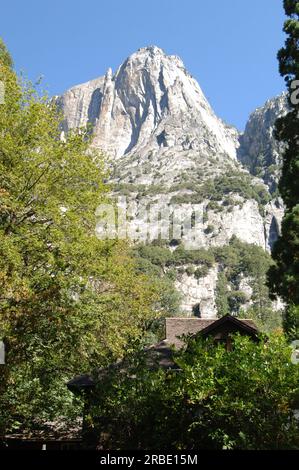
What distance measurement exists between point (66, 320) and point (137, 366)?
3328 millimetres

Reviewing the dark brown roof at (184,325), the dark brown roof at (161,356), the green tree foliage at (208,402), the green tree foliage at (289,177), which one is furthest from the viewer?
the dark brown roof at (184,325)

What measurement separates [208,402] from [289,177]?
12.6 meters

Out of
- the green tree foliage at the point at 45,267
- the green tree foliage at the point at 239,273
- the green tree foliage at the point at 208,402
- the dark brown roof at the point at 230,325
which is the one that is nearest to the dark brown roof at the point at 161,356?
Answer: the green tree foliage at the point at 45,267

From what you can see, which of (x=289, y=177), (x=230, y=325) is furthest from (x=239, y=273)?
(x=289, y=177)

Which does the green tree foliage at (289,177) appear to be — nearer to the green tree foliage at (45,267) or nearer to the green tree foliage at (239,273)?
the green tree foliage at (45,267)

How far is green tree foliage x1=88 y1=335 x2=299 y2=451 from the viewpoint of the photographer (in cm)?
970

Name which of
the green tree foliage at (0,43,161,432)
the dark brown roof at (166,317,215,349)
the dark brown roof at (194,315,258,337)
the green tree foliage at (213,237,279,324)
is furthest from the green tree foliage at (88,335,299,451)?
the green tree foliage at (213,237,279,324)

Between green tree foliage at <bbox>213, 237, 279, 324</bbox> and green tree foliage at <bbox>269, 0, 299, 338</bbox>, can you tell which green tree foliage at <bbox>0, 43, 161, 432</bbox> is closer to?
green tree foliage at <bbox>269, 0, 299, 338</bbox>

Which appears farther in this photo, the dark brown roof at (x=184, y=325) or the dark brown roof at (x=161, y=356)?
the dark brown roof at (x=184, y=325)

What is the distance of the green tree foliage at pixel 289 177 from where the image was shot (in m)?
19.2

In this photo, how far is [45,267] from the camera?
51.1 ft

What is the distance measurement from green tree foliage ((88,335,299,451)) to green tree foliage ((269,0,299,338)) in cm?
869

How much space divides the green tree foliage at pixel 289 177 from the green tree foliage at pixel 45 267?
727cm
